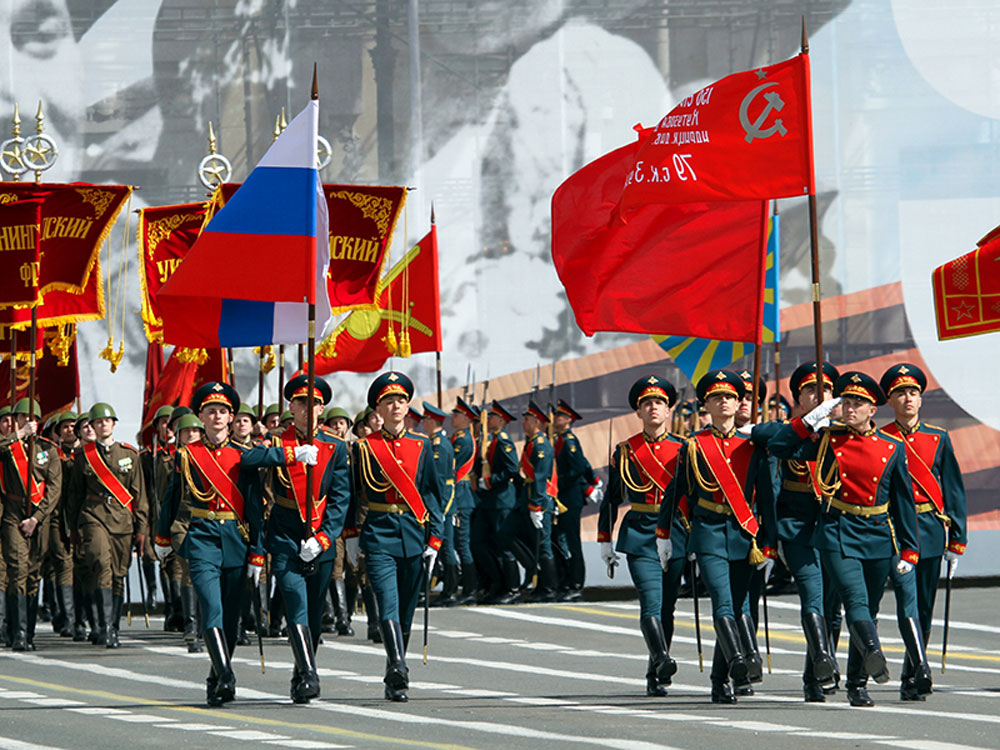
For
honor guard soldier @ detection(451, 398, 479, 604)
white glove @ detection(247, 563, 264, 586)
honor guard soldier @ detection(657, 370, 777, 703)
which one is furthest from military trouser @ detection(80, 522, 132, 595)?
honor guard soldier @ detection(657, 370, 777, 703)

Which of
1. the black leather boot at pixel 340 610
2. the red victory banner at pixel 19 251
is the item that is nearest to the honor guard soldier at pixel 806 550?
the black leather boot at pixel 340 610

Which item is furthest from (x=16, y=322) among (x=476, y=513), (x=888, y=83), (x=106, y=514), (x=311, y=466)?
A: (x=888, y=83)

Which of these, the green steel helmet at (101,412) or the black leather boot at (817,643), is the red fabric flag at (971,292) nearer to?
the black leather boot at (817,643)

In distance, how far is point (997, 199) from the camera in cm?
2573

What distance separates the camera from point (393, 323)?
17547mm

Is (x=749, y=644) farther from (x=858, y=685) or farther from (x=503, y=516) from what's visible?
(x=503, y=516)

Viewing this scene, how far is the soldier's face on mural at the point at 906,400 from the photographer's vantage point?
10.2m

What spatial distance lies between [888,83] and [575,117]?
4.18 meters

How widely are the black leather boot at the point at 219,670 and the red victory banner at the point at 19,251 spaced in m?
5.10

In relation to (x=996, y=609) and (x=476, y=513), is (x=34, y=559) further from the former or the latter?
(x=996, y=609)

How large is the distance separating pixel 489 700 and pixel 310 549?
1.30m

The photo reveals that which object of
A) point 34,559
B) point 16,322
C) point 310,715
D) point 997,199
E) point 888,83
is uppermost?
point 888,83

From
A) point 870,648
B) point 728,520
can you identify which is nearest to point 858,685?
point 870,648

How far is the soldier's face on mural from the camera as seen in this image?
10.2m
